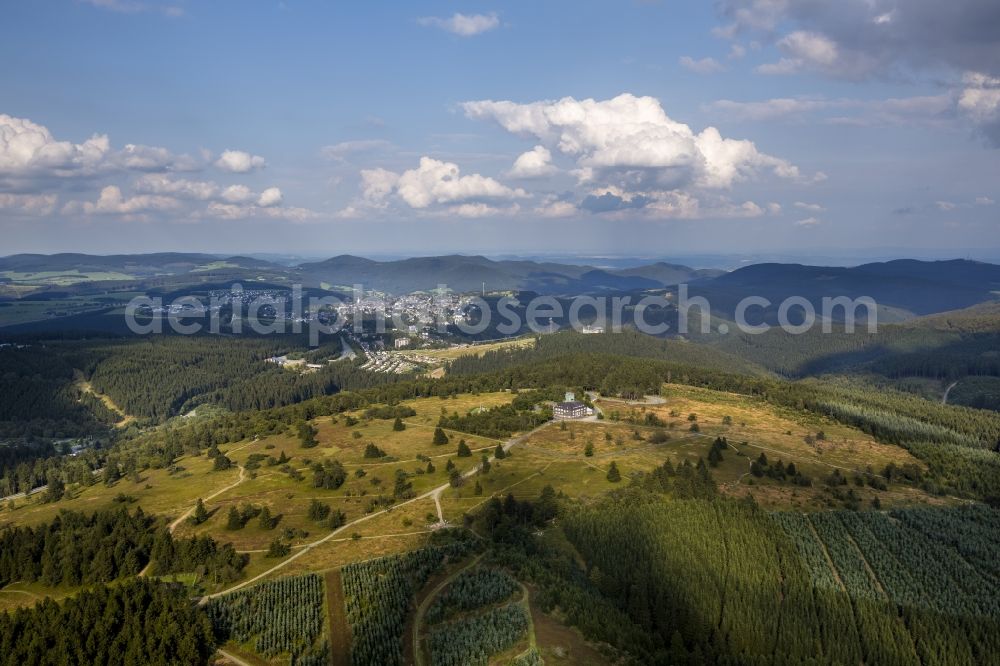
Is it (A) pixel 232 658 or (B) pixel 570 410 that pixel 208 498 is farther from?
(B) pixel 570 410

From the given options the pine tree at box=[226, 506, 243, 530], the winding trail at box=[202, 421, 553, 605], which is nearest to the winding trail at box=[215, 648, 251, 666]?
the winding trail at box=[202, 421, 553, 605]

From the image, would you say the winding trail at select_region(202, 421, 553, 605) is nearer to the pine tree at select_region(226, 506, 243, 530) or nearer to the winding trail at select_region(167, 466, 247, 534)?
the winding trail at select_region(167, 466, 247, 534)

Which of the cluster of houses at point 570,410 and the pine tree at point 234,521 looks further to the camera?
the cluster of houses at point 570,410

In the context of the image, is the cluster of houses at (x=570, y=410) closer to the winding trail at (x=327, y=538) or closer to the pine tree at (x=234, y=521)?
the winding trail at (x=327, y=538)

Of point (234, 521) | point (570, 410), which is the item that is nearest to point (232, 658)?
point (234, 521)

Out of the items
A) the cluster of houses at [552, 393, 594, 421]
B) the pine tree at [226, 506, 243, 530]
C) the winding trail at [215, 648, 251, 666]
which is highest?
the cluster of houses at [552, 393, 594, 421]

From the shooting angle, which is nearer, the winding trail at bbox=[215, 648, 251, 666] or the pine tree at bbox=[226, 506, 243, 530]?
the winding trail at bbox=[215, 648, 251, 666]

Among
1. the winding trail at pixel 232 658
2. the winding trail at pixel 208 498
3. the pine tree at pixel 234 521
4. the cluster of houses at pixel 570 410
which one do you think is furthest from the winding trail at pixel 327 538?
the cluster of houses at pixel 570 410

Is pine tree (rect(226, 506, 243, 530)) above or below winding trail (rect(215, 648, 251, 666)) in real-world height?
above

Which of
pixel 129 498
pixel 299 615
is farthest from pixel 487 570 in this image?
pixel 129 498

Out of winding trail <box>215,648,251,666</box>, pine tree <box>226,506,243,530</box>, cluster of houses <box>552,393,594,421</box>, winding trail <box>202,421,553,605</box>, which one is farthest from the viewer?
cluster of houses <box>552,393,594,421</box>

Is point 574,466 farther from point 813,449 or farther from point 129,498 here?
point 129,498
